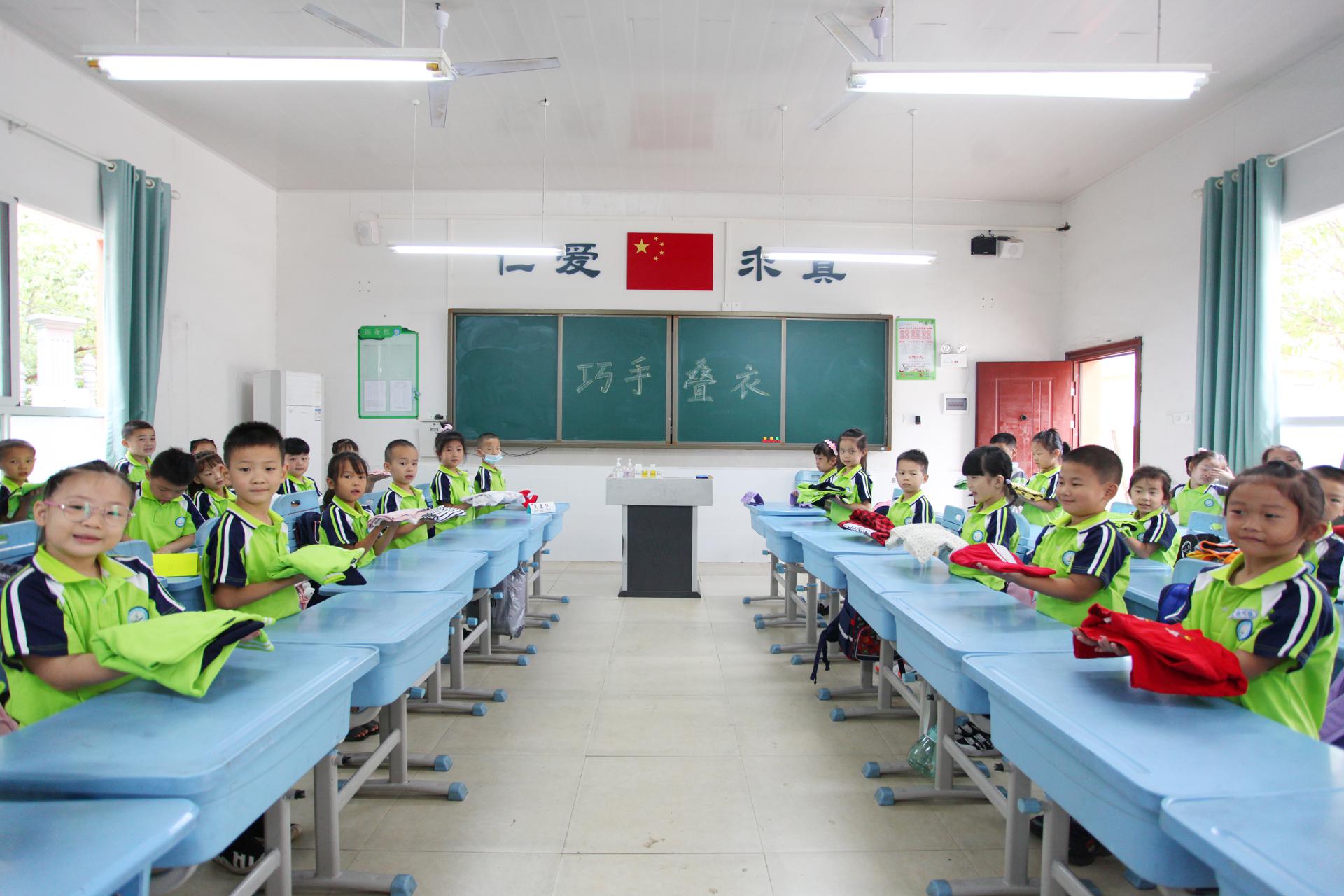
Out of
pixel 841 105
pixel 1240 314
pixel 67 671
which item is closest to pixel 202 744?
pixel 67 671

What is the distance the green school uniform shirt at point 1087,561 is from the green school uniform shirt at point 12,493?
4.23m

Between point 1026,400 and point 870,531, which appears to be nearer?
point 870,531

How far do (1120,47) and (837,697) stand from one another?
3.67 meters

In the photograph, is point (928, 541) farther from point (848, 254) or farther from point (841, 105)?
point (848, 254)

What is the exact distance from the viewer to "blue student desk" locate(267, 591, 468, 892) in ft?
5.22

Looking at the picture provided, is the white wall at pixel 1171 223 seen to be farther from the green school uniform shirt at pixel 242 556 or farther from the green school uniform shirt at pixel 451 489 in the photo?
the green school uniform shirt at pixel 242 556

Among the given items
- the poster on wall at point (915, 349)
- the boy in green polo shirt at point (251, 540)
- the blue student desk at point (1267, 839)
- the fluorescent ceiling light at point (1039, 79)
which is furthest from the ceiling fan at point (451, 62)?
the poster on wall at point (915, 349)

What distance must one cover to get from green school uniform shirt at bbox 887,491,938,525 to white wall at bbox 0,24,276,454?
4.84 metres

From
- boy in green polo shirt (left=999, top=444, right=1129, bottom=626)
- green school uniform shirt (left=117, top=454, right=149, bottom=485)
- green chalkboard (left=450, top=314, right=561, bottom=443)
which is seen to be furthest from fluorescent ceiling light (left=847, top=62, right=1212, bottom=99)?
green school uniform shirt (left=117, top=454, right=149, bottom=485)

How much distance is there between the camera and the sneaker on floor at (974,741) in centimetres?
229

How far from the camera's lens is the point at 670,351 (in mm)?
6344

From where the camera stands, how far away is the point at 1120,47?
380 cm

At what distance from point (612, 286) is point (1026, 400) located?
3775 mm

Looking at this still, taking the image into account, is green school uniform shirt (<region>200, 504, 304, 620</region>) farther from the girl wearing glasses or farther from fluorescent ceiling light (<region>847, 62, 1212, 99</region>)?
fluorescent ceiling light (<region>847, 62, 1212, 99</region>)
